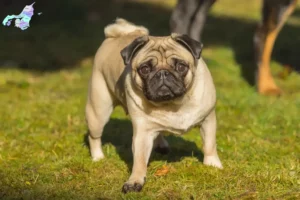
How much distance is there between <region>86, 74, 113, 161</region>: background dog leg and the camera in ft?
15.9

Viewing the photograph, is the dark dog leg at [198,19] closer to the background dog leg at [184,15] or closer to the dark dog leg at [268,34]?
the background dog leg at [184,15]

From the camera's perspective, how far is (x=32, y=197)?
415 cm

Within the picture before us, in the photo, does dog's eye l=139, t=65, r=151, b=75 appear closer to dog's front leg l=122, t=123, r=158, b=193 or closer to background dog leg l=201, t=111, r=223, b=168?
dog's front leg l=122, t=123, r=158, b=193

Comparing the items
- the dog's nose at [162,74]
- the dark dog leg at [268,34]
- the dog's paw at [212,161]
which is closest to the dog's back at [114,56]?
the dog's nose at [162,74]

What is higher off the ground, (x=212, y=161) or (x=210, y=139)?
(x=210, y=139)

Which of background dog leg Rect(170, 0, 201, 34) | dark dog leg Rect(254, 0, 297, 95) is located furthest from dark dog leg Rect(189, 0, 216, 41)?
dark dog leg Rect(254, 0, 297, 95)

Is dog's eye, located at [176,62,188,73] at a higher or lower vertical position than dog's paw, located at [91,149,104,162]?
higher

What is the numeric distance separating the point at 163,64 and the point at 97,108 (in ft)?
2.77

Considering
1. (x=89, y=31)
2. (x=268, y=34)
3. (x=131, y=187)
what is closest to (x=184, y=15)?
(x=268, y=34)

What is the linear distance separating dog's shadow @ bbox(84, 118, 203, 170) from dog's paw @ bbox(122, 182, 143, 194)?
0.56 meters

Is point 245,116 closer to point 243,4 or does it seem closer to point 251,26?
point 251,26

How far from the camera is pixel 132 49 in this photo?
425cm

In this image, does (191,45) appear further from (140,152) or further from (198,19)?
(198,19)

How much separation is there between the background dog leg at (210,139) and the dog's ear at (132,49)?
630mm
